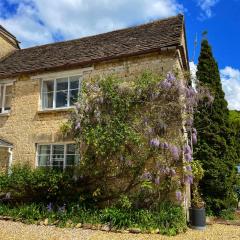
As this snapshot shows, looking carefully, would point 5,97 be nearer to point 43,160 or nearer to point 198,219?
point 43,160

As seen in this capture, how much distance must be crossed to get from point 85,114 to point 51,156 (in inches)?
114

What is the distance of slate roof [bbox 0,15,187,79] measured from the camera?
1281cm

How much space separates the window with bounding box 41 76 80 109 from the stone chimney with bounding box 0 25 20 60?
5.32 metres

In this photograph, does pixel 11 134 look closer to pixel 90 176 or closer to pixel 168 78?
pixel 90 176

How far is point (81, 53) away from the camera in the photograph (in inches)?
569

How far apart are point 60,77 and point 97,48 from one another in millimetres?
2082

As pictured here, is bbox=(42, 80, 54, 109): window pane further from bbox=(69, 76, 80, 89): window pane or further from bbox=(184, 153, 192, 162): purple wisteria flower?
bbox=(184, 153, 192, 162): purple wisteria flower

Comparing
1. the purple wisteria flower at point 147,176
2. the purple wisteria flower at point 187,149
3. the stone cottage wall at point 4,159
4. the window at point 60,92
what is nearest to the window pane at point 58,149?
the window at point 60,92

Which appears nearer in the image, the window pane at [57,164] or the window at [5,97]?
the window pane at [57,164]

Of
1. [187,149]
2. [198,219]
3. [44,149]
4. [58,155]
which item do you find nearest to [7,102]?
[44,149]

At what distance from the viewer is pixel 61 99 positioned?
13812 millimetres

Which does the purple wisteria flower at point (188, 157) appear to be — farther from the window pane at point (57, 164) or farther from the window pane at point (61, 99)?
the window pane at point (61, 99)

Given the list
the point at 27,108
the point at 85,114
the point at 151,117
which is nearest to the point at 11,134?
the point at 27,108

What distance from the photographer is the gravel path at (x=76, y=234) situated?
28.5ft
